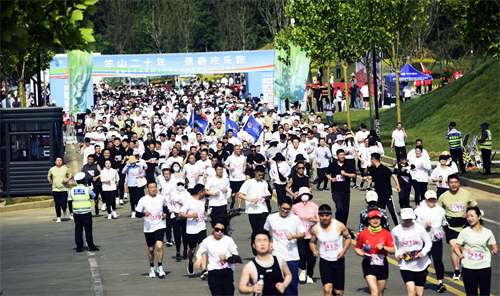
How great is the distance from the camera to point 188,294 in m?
10.6

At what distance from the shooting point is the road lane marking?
35.7 feet

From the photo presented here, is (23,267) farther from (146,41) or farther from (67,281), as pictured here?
(146,41)

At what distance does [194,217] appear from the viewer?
11875 millimetres

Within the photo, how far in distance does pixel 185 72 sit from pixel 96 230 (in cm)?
2582

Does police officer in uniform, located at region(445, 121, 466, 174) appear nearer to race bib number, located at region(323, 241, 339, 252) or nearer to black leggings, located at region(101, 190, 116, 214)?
black leggings, located at region(101, 190, 116, 214)

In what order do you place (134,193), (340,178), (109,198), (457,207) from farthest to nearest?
1. (134,193)
2. (109,198)
3. (340,178)
4. (457,207)

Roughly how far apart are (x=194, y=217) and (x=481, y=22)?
42.4 feet

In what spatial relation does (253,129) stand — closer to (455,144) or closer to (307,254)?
(455,144)

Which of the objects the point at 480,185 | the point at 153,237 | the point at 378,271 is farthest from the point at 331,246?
the point at 480,185

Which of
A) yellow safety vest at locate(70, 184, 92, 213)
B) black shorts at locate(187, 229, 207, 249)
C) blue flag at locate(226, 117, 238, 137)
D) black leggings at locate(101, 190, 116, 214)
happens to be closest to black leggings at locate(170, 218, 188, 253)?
black shorts at locate(187, 229, 207, 249)

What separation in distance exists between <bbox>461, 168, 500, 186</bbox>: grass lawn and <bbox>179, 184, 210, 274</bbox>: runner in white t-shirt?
11.8 metres

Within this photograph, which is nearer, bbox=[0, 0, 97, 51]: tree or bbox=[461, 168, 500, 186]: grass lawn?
bbox=[0, 0, 97, 51]: tree

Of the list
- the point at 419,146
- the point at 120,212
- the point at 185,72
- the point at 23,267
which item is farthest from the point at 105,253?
the point at 185,72

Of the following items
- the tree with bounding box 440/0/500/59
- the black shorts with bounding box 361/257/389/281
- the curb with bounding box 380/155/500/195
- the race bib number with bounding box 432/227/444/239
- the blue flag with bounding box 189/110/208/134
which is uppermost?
the tree with bounding box 440/0/500/59
